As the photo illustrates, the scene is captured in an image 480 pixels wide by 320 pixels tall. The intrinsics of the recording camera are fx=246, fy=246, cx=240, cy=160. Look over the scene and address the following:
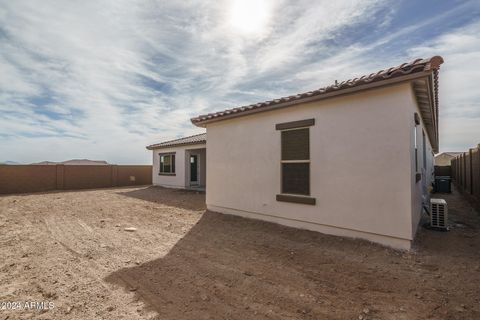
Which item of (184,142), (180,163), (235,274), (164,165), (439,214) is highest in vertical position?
(184,142)

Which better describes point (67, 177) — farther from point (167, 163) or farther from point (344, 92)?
point (344, 92)

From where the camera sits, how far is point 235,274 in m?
3.75

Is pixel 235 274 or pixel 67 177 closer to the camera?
pixel 235 274

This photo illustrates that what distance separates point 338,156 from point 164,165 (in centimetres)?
1498

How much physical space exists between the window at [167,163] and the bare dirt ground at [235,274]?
1095 centimetres

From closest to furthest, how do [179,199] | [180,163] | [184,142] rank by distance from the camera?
[179,199] → [184,142] → [180,163]

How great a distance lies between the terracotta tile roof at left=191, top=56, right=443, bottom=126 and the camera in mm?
4043

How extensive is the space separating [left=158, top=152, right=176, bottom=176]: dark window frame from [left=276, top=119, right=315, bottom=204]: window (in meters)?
12.0

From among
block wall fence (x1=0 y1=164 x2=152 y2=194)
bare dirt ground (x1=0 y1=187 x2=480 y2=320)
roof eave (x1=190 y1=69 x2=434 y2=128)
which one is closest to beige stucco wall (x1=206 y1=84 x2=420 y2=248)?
roof eave (x1=190 y1=69 x2=434 y2=128)

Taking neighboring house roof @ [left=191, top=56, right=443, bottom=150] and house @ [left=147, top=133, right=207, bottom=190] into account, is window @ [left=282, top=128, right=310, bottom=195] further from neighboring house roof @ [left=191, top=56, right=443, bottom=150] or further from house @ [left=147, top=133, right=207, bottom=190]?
house @ [left=147, top=133, right=207, bottom=190]

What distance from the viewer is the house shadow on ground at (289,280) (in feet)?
9.20

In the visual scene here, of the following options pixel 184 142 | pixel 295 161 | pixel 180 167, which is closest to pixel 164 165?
pixel 180 167

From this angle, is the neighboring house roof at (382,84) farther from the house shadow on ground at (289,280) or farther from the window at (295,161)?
the house shadow on ground at (289,280)

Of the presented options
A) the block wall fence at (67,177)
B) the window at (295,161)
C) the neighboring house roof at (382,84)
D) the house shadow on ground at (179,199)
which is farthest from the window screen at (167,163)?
the window at (295,161)
